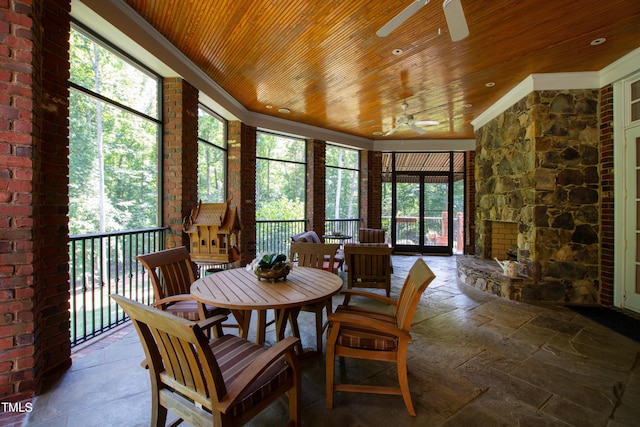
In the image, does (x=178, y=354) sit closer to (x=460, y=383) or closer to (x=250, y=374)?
(x=250, y=374)

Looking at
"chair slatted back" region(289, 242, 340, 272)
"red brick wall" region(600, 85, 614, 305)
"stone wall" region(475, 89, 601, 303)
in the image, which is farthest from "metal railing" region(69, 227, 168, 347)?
"red brick wall" region(600, 85, 614, 305)

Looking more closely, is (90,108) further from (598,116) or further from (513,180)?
(598,116)

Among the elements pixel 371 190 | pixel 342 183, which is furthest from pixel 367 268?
pixel 371 190

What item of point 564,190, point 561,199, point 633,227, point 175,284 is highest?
point 564,190

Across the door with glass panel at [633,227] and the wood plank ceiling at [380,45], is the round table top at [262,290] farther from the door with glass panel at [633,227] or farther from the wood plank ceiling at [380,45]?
the door with glass panel at [633,227]

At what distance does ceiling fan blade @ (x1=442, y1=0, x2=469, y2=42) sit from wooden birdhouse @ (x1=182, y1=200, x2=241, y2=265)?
9.25 ft

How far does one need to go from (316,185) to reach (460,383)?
521cm

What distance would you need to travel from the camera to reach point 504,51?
3.31m

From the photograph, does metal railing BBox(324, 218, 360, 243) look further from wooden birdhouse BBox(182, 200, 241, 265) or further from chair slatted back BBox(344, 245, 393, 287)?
wooden birdhouse BBox(182, 200, 241, 265)

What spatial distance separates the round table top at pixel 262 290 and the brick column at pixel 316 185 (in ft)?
13.8

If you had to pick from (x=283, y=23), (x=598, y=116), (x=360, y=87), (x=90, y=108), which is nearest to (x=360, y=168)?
(x=360, y=87)

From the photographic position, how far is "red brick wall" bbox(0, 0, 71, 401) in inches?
69.4

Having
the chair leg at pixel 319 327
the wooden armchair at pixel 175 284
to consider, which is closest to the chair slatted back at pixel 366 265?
the chair leg at pixel 319 327

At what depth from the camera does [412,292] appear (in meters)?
1.82
